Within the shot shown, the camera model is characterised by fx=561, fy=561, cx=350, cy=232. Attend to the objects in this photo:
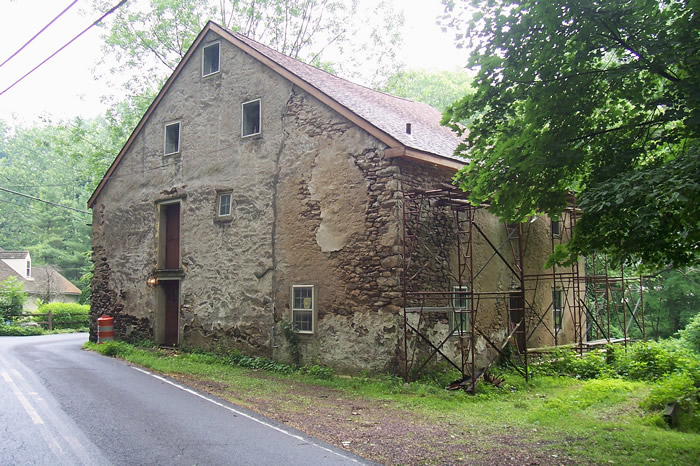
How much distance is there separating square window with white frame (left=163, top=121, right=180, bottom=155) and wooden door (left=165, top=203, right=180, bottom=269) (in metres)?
1.71

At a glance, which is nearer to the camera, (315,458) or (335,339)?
(315,458)

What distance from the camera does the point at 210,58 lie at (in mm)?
16438

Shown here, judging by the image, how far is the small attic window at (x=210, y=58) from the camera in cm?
1627

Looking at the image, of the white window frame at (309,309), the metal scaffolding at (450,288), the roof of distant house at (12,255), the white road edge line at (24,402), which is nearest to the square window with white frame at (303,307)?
the white window frame at (309,309)

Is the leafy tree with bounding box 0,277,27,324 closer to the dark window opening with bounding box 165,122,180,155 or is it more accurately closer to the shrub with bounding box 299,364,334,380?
the dark window opening with bounding box 165,122,180,155

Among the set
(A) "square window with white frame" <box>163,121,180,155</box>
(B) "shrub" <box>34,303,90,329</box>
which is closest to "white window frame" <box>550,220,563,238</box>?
(A) "square window with white frame" <box>163,121,180,155</box>

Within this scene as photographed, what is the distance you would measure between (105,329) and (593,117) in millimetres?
14615

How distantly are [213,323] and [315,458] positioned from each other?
9.28m

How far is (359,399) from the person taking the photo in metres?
10.2

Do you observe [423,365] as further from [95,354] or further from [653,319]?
[653,319]

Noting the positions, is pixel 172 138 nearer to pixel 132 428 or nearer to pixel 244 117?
pixel 244 117

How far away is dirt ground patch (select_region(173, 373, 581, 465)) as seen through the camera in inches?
257

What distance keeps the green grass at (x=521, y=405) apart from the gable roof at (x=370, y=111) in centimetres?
485

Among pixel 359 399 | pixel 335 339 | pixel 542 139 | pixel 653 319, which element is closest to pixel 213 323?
pixel 335 339
